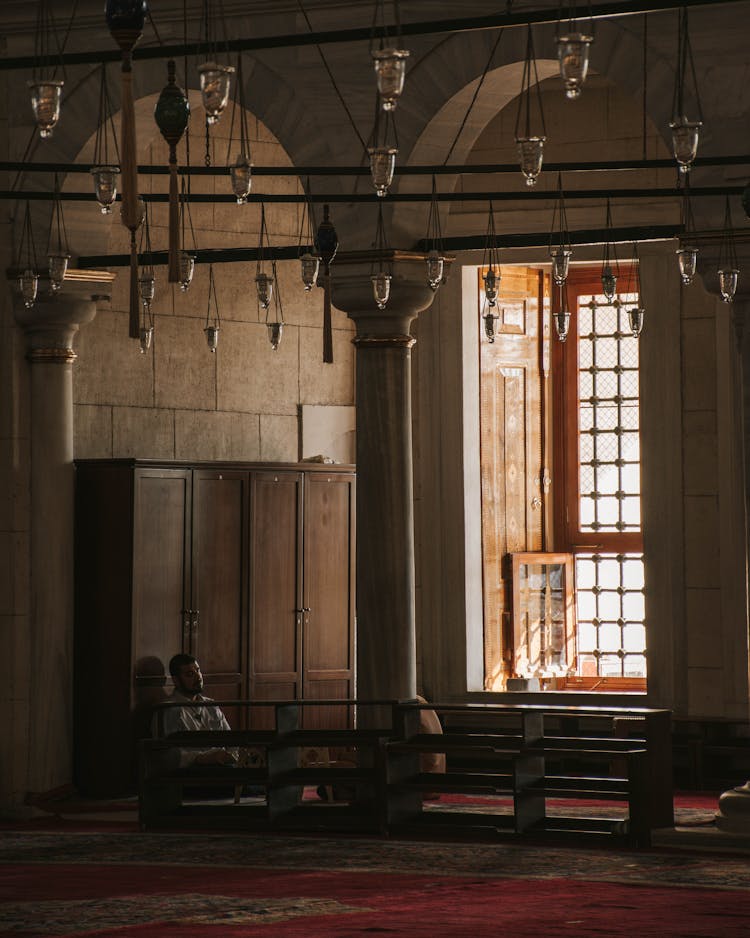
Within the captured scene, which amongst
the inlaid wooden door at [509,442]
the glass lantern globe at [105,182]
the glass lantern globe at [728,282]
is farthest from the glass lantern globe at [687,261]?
the inlaid wooden door at [509,442]

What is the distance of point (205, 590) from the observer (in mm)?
11695

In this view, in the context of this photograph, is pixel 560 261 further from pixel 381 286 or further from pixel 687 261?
pixel 381 286

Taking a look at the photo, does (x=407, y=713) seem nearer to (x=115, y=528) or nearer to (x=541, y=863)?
(x=541, y=863)

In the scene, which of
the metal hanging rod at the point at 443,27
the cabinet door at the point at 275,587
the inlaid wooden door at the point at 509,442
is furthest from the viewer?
the inlaid wooden door at the point at 509,442

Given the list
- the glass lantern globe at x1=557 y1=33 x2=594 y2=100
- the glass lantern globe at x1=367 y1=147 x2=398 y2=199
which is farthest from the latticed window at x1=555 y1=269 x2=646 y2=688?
the glass lantern globe at x1=557 y1=33 x2=594 y2=100

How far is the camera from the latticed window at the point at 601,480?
42.1ft

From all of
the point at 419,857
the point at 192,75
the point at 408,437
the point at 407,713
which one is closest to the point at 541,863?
the point at 419,857

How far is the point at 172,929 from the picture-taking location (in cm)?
646

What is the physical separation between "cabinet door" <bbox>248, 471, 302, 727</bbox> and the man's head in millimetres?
1046

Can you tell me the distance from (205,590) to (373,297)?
2888 millimetres

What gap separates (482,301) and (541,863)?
5724 mm

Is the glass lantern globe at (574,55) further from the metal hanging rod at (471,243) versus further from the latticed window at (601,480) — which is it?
the latticed window at (601,480)

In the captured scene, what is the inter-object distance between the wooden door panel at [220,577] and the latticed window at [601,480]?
2683 mm

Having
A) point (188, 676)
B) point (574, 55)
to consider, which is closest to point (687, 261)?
point (574, 55)
